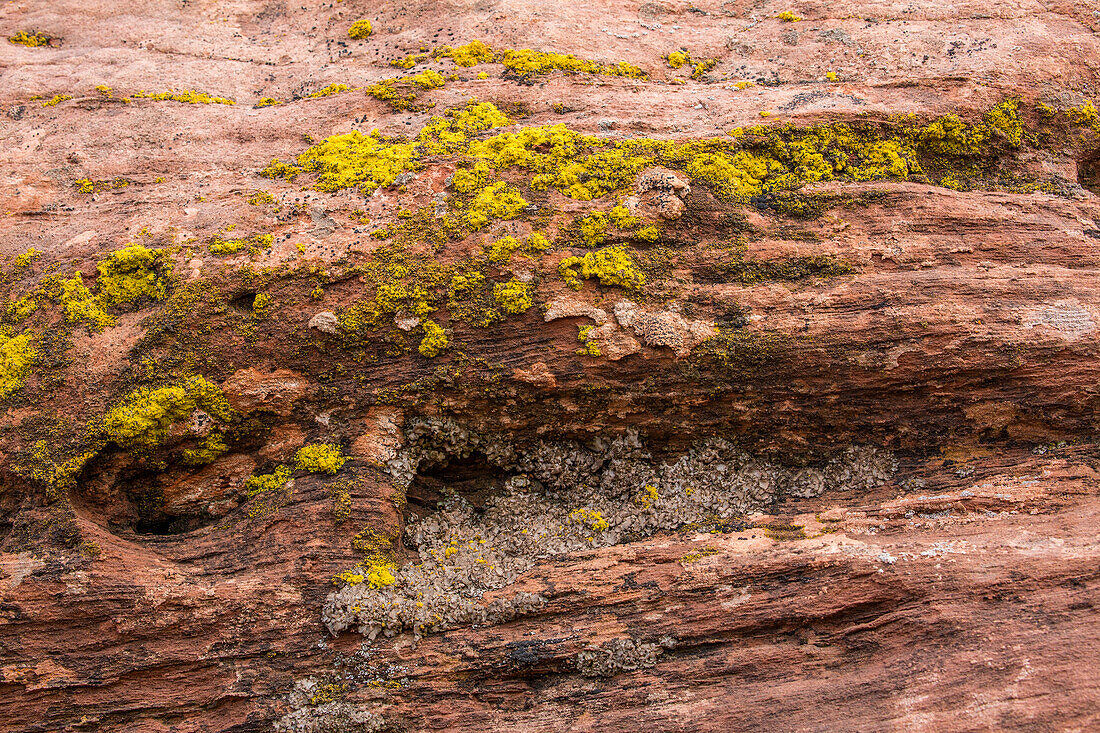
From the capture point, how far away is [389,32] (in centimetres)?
924

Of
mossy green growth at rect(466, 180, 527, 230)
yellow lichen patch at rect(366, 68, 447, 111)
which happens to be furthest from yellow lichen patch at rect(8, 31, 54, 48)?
mossy green growth at rect(466, 180, 527, 230)

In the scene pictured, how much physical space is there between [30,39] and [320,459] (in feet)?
27.8

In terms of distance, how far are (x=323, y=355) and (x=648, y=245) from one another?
3.50 metres

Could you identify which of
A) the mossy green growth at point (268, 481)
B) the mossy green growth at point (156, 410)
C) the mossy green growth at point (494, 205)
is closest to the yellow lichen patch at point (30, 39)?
the mossy green growth at point (156, 410)

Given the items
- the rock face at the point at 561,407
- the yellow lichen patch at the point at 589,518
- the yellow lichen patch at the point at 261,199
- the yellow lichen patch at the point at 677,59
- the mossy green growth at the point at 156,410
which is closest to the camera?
the rock face at the point at 561,407

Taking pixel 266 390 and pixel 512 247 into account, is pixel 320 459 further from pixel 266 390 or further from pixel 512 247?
pixel 512 247

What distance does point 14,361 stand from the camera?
610 cm

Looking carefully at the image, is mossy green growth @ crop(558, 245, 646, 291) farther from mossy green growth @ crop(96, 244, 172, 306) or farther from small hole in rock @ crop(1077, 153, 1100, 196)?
small hole in rock @ crop(1077, 153, 1100, 196)

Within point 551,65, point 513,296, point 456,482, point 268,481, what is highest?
point 551,65

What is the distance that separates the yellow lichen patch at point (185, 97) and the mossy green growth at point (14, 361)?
3867 mm

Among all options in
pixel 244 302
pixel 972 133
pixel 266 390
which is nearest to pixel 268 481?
pixel 266 390

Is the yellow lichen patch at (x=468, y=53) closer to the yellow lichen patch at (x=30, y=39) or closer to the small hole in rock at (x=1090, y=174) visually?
the yellow lichen patch at (x=30, y=39)

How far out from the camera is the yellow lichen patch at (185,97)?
27.5 feet

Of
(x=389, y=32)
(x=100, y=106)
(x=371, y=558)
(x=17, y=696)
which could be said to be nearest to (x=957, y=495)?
(x=371, y=558)
